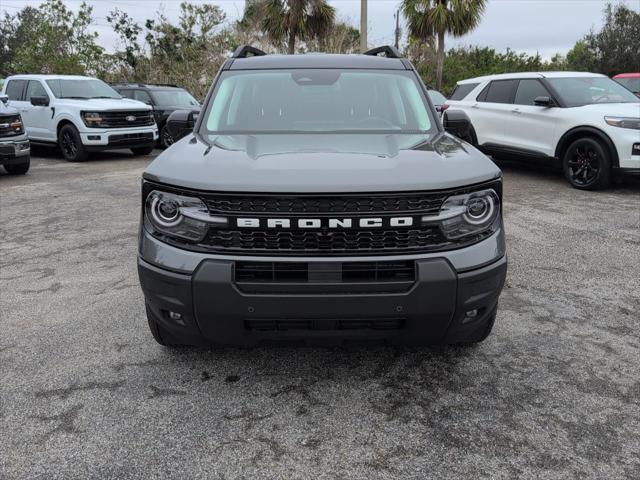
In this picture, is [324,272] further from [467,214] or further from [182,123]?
[182,123]

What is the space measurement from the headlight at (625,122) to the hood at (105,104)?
932 cm

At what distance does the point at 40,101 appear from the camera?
11992mm

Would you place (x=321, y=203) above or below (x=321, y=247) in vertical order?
above

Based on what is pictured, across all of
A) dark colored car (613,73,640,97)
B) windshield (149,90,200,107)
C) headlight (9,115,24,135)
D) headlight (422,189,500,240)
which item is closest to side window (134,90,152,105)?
windshield (149,90,200,107)

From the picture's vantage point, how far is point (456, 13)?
20844 mm

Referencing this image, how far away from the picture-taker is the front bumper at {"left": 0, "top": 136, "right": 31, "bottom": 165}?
30.8 ft

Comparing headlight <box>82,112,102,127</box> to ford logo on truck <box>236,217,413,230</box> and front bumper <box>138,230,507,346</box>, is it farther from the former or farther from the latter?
ford logo on truck <box>236,217,413,230</box>

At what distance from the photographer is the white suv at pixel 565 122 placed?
7525mm

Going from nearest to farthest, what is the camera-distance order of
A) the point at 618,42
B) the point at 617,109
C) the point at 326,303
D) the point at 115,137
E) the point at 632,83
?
the point at 326,303, the point at 617,109, the point at 115,137, the point at 632,83, the point at 618,42

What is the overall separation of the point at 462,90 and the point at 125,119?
707 centimetres

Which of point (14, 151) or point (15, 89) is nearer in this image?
point (14, 151)

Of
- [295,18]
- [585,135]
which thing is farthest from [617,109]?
[295,18]

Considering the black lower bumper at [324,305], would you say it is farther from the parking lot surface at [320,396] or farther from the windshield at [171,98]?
the windshield at [171,98]

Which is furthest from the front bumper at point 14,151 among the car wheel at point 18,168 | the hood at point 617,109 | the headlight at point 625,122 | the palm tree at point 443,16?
the palm tree at point 443,16
